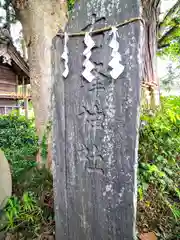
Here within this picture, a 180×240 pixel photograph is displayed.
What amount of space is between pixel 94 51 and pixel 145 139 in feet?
5.26

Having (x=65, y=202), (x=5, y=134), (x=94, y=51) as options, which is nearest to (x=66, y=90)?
(x=94, y=51)

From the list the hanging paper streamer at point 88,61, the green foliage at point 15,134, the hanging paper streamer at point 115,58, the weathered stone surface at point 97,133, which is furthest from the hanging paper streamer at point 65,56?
the green foliage at point 15,134

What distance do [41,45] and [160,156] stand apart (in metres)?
2.53

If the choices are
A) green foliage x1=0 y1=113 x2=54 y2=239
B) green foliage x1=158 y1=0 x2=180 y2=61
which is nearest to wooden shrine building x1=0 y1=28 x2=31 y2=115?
green foliage x1=158 y1=0 x2=180 y2=61

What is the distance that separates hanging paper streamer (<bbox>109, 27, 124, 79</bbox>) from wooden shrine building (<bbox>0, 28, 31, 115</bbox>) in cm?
762

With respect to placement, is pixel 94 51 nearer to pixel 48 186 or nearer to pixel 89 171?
pixel 89 171

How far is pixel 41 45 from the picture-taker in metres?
3.12

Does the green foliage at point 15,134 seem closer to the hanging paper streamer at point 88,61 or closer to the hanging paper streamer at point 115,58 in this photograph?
the hanging paper streamer at point 88,61

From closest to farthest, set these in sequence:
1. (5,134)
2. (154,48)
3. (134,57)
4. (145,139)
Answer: (134,57) → (145,139) → (154,48) → (5,134)

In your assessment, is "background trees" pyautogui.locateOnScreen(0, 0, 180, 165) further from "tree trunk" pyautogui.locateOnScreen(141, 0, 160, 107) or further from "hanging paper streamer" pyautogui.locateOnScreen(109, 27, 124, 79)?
"hanging paper streamer" pyautogui.locateOnScreen(109, 27, 124, 79)

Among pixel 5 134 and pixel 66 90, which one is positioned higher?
pixel 66 90

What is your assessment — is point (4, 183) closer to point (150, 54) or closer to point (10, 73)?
point (150, 54)

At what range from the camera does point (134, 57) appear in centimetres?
144

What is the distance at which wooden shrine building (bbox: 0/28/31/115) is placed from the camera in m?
7.93
